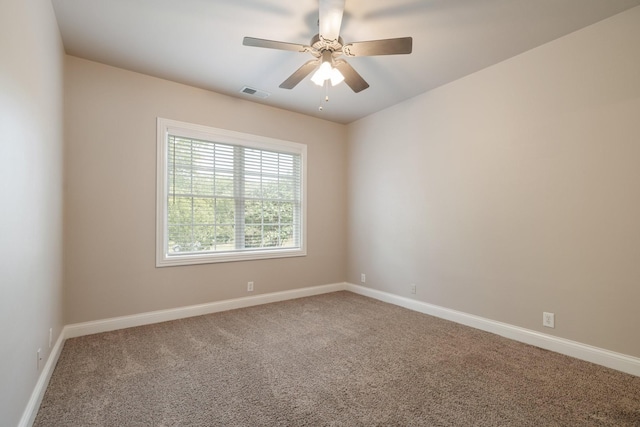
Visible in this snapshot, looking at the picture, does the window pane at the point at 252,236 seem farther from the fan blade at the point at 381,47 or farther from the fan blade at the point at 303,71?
the fan blade at the point at 381,47

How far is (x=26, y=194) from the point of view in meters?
1.75

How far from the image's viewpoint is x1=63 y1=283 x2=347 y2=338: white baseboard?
119 inches

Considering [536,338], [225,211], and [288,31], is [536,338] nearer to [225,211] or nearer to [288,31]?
[288,31]

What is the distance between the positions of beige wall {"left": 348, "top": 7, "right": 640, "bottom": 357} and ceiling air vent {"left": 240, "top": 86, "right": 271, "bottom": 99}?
1.82 metres

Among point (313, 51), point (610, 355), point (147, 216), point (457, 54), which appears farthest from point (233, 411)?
point (457, 54)

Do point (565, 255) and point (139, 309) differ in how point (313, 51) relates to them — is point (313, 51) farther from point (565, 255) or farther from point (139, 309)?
point (139, 309)

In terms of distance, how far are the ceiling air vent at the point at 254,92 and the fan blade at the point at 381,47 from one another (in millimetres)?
1699

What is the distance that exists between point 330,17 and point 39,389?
312 cm

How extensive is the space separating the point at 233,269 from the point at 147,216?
47.7 inches

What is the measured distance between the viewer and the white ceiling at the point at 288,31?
7.59 feet

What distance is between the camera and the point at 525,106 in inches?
115

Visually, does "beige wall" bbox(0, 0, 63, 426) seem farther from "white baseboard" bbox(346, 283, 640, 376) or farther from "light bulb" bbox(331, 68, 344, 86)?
"white baseboard" bbox(346, 283, 640, 376)

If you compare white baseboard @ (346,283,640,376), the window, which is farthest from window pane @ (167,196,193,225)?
white baseboard @ (346,283,640,376)

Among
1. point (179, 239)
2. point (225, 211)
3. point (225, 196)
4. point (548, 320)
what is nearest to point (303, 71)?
point (225, 196)
